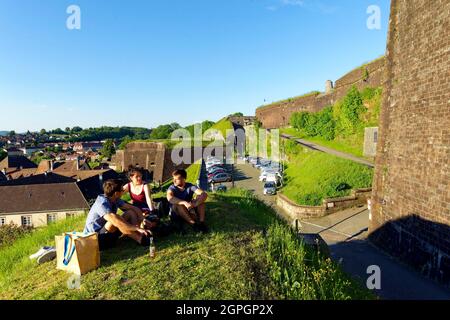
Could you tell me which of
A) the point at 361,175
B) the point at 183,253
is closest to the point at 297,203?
the point at 361,175

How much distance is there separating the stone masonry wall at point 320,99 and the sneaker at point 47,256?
2488 cm

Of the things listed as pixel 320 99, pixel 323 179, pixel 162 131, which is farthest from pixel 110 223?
pixel 162 131

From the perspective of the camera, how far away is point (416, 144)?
34.2 ft

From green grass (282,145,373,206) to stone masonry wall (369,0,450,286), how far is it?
718cm

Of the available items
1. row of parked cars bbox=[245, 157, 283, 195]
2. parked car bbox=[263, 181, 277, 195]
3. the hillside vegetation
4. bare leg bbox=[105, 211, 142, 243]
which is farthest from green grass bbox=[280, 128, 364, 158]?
bare leg bbox=[105, 211, 142, 243]

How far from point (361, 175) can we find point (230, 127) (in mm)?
38541

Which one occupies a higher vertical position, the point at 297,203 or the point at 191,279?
the point at 191,279

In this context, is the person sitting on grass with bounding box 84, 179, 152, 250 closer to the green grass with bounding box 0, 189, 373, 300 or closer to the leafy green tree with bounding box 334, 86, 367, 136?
the green grass with bounding box 0, 189, 373, 300

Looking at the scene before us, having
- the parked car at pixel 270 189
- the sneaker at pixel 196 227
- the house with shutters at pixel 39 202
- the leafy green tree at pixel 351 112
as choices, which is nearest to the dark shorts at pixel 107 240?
the sneaker at pixel 196 227

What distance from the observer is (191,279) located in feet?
15.7

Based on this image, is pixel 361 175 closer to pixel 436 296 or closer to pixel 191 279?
pixel 436 296

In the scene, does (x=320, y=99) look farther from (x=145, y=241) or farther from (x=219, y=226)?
(x=145, y=241)

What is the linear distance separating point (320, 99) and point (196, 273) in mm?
35540

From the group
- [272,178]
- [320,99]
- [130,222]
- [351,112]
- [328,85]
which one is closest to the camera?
[130,222]
